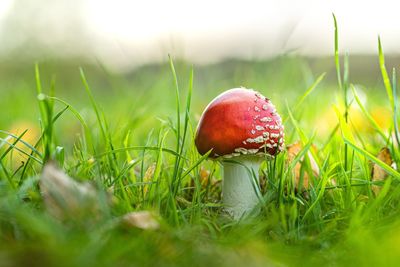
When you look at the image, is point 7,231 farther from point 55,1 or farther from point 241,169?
point 55,1

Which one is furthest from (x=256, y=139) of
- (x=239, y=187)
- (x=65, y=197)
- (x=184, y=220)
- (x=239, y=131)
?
(x=65, y=197)

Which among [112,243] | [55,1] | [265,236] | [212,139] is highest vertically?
[55,1]

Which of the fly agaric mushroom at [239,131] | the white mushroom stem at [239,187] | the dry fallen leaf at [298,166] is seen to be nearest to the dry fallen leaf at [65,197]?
the fly agaric mushroom at [239,131]

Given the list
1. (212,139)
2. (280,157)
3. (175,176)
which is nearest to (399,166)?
(280,157)

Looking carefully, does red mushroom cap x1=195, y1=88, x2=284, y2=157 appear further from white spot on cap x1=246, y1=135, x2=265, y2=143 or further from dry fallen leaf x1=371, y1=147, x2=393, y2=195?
dry fallen leaf x1=371, y1=147, x2=393, y2=195

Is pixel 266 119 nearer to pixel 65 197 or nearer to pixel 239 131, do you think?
pixel 239 131

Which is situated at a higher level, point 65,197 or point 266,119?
point 266,119
